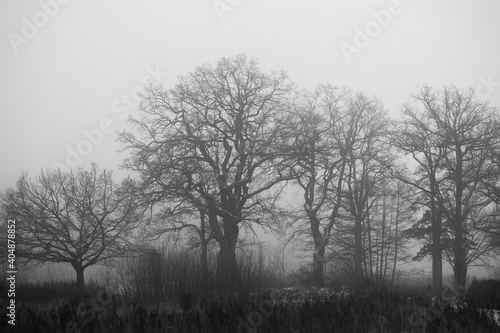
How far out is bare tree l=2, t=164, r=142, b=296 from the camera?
101 ft

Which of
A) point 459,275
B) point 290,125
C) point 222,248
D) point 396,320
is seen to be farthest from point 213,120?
point 396,320

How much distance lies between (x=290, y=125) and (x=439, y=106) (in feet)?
33.8

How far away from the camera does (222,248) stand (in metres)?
23.9

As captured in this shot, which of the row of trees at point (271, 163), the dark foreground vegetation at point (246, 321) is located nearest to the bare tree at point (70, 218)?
the row of trees at point (271, 163)

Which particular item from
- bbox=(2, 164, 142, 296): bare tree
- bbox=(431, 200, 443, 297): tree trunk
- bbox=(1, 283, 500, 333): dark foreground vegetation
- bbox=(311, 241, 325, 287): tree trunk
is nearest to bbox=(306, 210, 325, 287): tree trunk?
bbox=(311, 241, 325, 287): tree trunk

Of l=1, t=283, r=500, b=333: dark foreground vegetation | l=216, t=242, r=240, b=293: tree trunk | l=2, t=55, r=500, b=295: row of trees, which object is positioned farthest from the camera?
l=2, t=55, r=500, b=295: row of trees

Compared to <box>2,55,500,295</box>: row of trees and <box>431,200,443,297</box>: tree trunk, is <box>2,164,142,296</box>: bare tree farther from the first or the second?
<box>431,200,443,297</box>: tree trunk

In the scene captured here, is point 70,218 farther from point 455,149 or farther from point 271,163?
→ point 455,149

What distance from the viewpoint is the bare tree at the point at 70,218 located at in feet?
101

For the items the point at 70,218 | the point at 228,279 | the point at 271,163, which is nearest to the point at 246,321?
the point at 228,279

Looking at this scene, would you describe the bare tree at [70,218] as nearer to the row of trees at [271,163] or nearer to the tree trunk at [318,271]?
the row of trees at [271,163]

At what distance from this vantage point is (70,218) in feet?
110

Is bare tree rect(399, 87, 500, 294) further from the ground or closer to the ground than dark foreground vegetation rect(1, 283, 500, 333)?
further from the ground

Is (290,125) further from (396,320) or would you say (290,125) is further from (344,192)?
(396,320)
